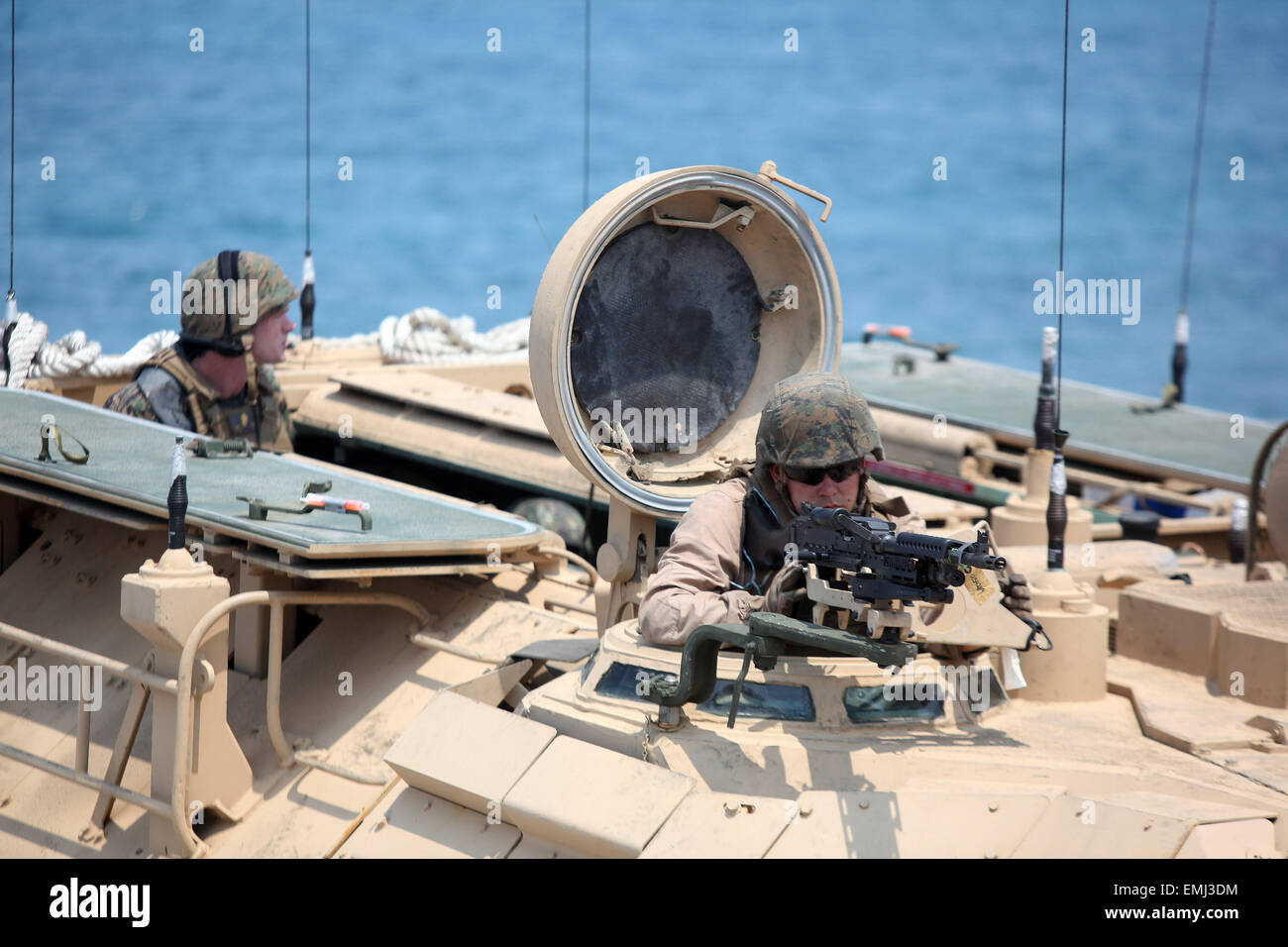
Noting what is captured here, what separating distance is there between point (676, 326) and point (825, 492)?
1.01 metres

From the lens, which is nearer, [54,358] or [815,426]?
[815,426]

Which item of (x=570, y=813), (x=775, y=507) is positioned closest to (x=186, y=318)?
(x=775, y=507)

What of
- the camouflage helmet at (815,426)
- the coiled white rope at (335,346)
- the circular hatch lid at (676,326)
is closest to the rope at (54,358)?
the coiled white rope at (335,346)

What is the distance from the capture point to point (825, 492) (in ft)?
17.6

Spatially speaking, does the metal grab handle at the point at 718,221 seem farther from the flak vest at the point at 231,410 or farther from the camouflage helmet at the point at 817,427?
the flak vest at the point at 231,410

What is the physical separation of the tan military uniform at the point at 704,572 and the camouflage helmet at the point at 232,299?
310 centimetres

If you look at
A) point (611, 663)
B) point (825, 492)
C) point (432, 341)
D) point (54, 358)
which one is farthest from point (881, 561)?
point (432, 341)

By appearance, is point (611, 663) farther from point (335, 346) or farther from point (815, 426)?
point (335, 346)

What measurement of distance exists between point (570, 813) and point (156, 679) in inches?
64.9

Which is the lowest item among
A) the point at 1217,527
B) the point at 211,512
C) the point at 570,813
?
the point at 1217,527

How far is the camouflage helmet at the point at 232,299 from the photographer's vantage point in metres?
7.93

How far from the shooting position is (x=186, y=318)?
7945 mm

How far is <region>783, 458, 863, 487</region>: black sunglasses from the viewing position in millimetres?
5363

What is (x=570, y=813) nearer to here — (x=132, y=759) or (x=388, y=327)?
(x=132, y=759)
